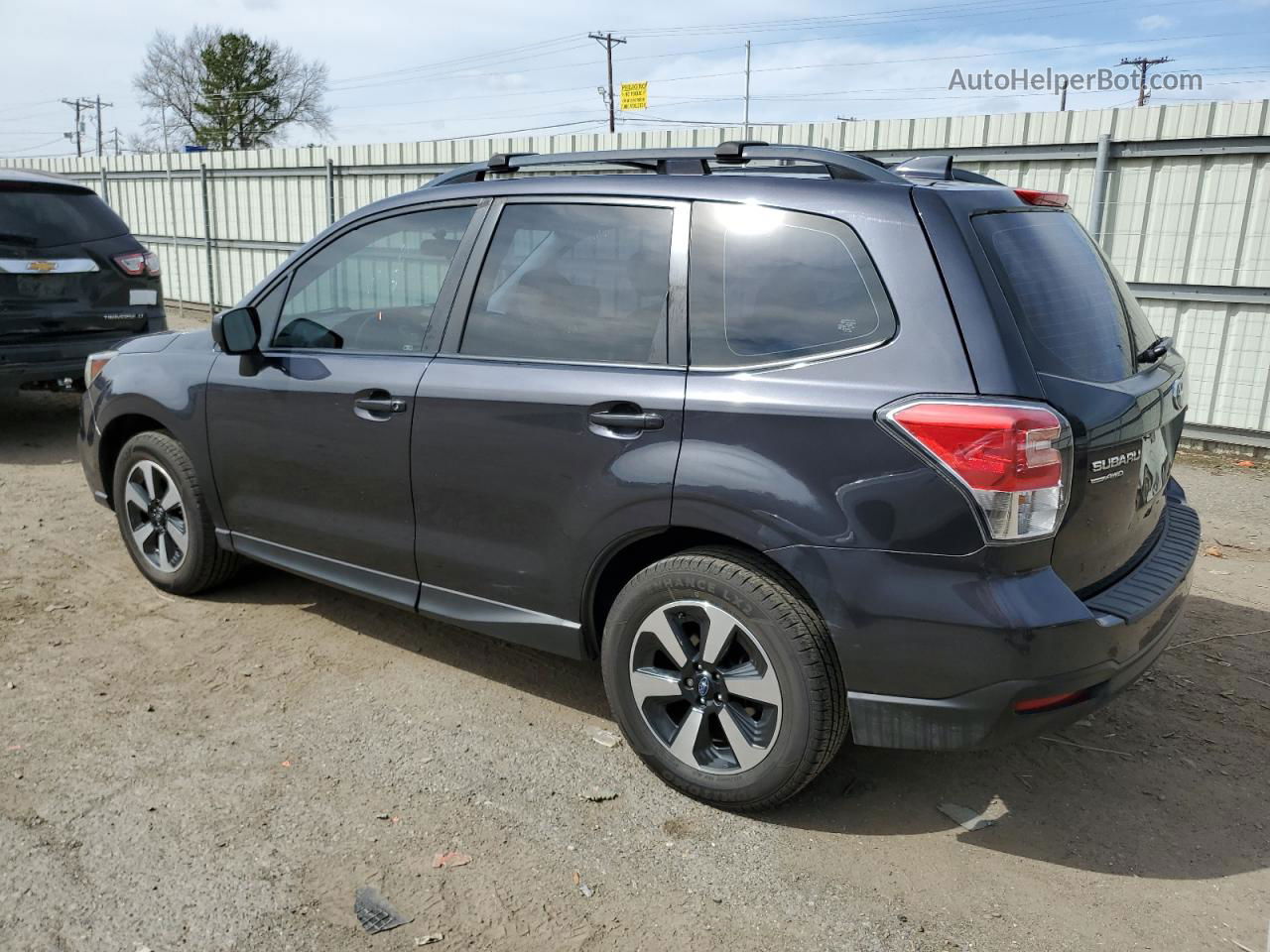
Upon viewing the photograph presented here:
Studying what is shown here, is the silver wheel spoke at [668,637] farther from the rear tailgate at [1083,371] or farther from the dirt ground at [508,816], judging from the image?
the rear tailgate at [1083,371]

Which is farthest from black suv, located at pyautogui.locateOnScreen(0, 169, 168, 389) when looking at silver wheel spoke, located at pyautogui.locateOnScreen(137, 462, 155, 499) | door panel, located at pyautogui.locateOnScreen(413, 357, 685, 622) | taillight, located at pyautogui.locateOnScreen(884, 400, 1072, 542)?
taillight, located at pyautogui.locateOnScreen(884, 400, 1072, 542)

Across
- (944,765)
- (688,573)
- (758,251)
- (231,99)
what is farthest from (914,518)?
(231,99)

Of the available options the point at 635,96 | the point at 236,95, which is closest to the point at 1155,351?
the point at 635,96

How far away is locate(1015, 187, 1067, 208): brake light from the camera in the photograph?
3133mm

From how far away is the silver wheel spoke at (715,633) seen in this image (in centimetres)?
293

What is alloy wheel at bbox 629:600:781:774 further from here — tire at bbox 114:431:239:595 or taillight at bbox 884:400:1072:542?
tire at bbox 114:431:239:595

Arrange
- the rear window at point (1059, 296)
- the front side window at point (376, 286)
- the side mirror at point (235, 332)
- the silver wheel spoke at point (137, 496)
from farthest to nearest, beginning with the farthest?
the silver wheel spoke at point (137, 496) < the side mirror at point (235, 332) < the front side window at point (376, 286) < the rear window at point (1059, 296)

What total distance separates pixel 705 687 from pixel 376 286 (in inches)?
78.4

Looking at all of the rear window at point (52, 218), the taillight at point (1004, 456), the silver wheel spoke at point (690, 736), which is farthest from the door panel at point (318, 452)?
the rear window at point (52, 218)

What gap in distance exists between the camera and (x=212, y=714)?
363cm

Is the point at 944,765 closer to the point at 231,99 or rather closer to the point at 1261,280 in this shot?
the point at 1261,280

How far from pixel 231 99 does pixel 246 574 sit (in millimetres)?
66078

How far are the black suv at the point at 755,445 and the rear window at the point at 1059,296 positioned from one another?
1 centimetres

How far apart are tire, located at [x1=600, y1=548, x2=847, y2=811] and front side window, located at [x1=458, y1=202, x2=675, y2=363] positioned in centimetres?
71
